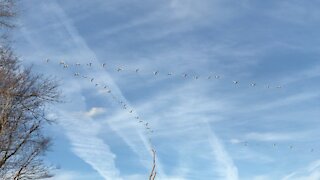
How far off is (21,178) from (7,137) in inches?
105

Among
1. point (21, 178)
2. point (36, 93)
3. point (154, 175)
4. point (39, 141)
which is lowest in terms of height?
point (154, 175)

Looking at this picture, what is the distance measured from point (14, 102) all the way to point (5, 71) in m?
1.65

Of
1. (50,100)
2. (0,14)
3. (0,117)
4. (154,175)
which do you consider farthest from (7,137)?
(154,175)

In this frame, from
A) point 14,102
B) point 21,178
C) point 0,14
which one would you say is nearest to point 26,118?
point 14,102

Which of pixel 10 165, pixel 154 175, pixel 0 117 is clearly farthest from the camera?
pixel 10 165

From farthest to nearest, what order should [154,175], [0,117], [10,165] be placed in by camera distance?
1. [10,165]
2. [0,117]
3. [154,175]

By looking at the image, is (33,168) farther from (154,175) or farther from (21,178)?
(154,175)

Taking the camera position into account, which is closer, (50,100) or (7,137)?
(7,137)

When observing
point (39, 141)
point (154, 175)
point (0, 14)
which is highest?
point (0, 14)

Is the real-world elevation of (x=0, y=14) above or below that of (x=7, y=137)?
above

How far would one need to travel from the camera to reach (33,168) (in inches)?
1105

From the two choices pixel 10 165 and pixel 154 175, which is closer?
pixel 154 175

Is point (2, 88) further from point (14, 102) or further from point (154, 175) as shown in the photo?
point (154, 175)

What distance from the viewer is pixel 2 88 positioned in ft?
86.7
